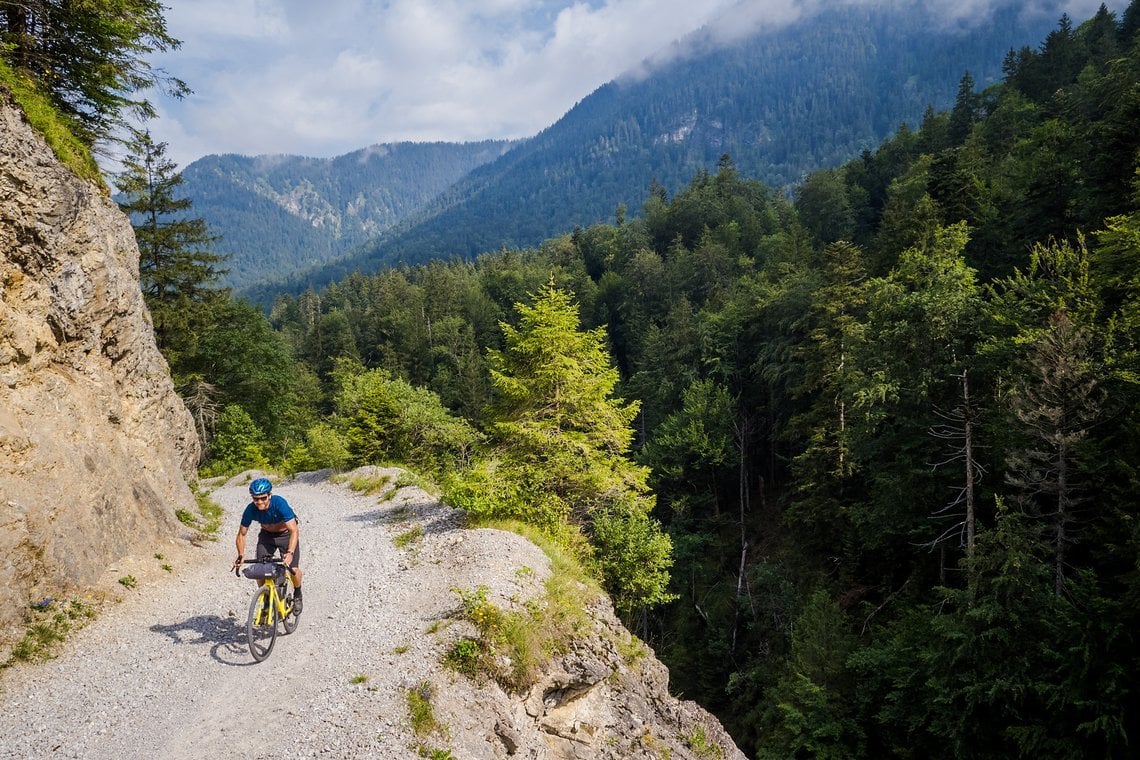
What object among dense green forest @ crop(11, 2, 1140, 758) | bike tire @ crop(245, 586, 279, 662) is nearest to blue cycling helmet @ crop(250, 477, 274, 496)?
bike tire @ crop(245, 586, 279, 662)

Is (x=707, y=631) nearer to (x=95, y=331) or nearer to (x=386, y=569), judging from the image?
(x=386, y=569)

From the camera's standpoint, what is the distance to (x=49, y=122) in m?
11.8

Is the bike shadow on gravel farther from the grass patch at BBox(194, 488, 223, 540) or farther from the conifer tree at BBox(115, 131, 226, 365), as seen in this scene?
the conifer tree at BBox(115, 131, 226, 365)

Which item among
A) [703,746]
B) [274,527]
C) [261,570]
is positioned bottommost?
[703,746]

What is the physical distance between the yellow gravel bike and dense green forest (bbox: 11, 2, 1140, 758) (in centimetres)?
560

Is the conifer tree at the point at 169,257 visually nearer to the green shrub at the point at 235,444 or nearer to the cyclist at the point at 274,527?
the green shrub at the point at 235,444

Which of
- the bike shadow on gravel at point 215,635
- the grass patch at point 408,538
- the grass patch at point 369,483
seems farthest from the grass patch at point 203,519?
the bike shadow on gravel at point 215,635

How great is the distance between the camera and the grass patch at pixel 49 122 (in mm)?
11102

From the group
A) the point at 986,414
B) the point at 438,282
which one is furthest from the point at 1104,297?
the point at 438,282

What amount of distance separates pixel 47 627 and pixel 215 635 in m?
2.13

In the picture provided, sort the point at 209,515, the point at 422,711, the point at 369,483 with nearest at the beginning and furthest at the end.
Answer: the point at 422,711, the point at 209,515, the point at 369,483

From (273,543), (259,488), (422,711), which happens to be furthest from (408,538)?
(422,711)

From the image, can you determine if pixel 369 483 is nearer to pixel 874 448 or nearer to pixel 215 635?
pixel 215 635

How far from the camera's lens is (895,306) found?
20.8m
